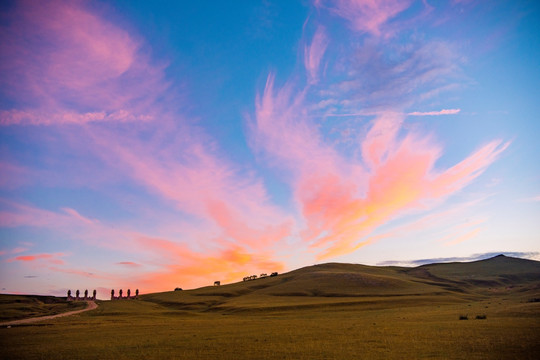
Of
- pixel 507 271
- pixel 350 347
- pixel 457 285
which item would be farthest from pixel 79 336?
pixel 507 271

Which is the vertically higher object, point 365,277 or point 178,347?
point 365,277

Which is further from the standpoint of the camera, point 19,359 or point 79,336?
point 79,336

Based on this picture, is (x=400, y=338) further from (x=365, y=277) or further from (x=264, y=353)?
(x=365, y=277)

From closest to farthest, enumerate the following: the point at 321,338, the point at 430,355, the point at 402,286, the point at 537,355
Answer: the point at 537,355
the point at 430,355
the point at 321,338
the point at 402,286

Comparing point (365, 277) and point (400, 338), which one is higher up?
point (365, 277)

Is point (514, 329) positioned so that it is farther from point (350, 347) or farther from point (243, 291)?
point (243, 291)

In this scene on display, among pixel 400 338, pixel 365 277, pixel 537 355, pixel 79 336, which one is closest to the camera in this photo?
pixel 537 355

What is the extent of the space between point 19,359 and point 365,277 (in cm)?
12867

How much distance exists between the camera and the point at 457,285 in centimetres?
14512

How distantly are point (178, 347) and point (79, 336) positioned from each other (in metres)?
17.7

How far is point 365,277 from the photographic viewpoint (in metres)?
140

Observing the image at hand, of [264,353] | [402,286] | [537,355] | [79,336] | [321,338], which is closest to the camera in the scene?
[537,355]

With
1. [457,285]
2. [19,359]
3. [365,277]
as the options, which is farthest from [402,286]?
[19,359]

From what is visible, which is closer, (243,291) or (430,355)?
(430,355)
